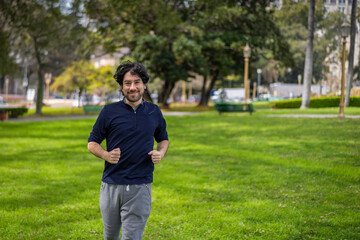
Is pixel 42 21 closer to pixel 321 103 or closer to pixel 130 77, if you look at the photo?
pixel 321 103

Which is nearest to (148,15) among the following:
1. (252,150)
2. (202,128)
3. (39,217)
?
(202,128)

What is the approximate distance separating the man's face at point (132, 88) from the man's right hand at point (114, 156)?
416 mm

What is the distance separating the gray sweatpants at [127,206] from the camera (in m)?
3.46

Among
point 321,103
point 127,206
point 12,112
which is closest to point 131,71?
point 127,206

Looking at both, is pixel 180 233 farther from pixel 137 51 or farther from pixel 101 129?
pixel 137 51

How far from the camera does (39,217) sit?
6.51 m

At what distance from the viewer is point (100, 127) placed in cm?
353

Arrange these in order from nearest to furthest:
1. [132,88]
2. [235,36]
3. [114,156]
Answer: [114,156]
[132,88]
[235,36]

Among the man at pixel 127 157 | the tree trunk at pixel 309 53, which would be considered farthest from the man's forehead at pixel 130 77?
the tree trunk at pixel 309 53

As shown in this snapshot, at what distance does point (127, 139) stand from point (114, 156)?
179 millimetres

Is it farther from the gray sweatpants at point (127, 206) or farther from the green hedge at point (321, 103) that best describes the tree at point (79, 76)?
the gray sweatpants at point (127, 206)

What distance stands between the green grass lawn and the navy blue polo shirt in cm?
243

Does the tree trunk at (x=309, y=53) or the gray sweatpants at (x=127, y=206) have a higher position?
the tree trunk at (x=309, y=53)

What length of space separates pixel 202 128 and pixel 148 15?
15.5 meters
